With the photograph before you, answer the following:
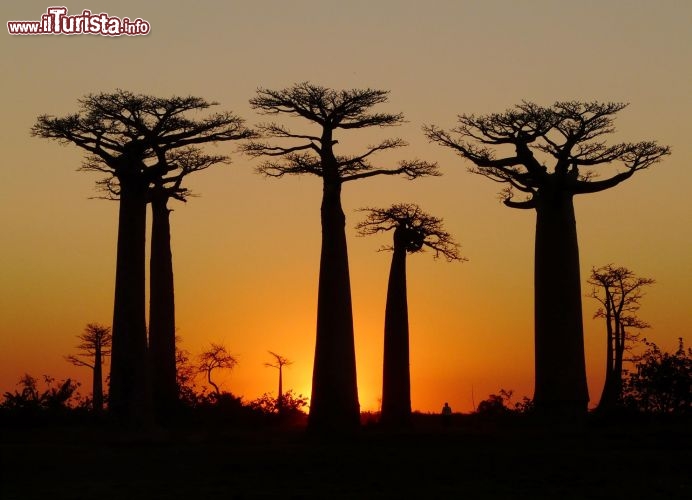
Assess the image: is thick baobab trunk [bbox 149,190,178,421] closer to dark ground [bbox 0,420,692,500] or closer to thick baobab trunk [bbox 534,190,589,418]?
dark ground [bbox 0,420,692,500]

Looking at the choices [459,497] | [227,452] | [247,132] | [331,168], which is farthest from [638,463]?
[247,132]

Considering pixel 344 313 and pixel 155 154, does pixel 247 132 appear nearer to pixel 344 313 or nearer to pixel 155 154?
pixel 155 154

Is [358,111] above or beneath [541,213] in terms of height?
above

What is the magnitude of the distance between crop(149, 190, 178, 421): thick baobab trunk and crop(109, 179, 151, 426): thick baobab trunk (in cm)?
475

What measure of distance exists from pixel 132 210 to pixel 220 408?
24.0 feet

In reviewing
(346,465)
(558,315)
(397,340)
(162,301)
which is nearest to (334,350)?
(558,315)

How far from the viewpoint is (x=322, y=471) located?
52.2 ft

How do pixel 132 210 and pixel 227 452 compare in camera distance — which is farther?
pixel 132 210

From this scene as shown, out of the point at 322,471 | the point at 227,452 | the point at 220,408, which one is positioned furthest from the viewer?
the point at 220,408

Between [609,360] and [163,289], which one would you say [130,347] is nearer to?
[163,289]

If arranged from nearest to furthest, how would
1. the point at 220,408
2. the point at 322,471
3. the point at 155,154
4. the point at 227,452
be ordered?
the point at 322,471 < the point at 227,452 < the point at 155,154 < the point at 220,408

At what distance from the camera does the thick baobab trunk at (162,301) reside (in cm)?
2778

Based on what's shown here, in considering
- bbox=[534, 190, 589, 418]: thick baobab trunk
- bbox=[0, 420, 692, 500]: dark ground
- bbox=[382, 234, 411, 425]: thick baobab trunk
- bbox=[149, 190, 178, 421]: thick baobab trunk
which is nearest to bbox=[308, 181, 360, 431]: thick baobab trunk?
bbox=[0, 420, 692, 500]: dark ground

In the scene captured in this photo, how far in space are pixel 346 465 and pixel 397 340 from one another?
11.4 m
